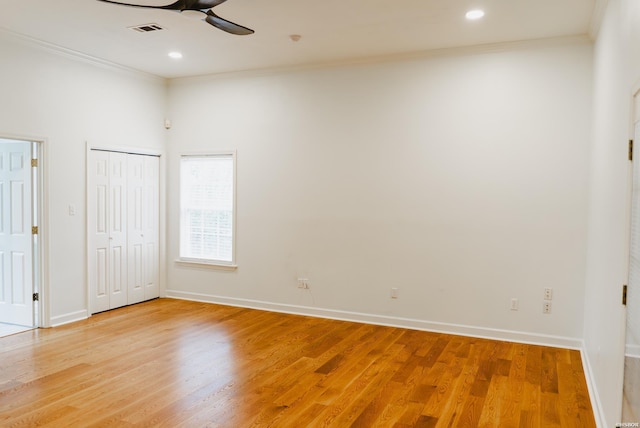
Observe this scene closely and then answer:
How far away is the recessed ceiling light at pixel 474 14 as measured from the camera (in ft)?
13.0

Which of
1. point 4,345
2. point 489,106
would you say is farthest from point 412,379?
point 4,345

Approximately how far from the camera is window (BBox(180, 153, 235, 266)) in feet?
20.3

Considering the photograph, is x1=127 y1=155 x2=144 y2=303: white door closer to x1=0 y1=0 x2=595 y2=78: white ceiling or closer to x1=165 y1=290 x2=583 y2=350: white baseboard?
x1=165 y1=290 x2=583 y2=350: white baseboard

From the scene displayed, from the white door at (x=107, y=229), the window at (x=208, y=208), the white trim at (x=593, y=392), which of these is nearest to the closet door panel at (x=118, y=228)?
the white door at (x=107, y=229)

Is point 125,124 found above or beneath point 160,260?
above

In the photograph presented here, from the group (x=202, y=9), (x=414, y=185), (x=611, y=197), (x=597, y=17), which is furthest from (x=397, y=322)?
(x=202, y=9)

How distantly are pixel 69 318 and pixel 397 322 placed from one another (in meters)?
3.67

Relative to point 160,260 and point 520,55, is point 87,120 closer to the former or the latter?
point 160,260

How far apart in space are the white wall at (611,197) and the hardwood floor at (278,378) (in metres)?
0.50

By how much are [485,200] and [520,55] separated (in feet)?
4.86

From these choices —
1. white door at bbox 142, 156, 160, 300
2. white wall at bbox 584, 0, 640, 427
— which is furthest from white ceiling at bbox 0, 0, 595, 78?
white door at bbox 142, 156, 160, 300

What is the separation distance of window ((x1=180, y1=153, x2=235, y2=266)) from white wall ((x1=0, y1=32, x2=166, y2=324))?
3.24ft

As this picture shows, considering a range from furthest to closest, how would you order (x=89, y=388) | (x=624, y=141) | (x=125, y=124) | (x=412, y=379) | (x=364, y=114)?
(x=125, y=124), (x=364, y=114), (x=412, y=379), (x=89, y=388), (x=624, y=141)

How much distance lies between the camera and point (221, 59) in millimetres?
5477
